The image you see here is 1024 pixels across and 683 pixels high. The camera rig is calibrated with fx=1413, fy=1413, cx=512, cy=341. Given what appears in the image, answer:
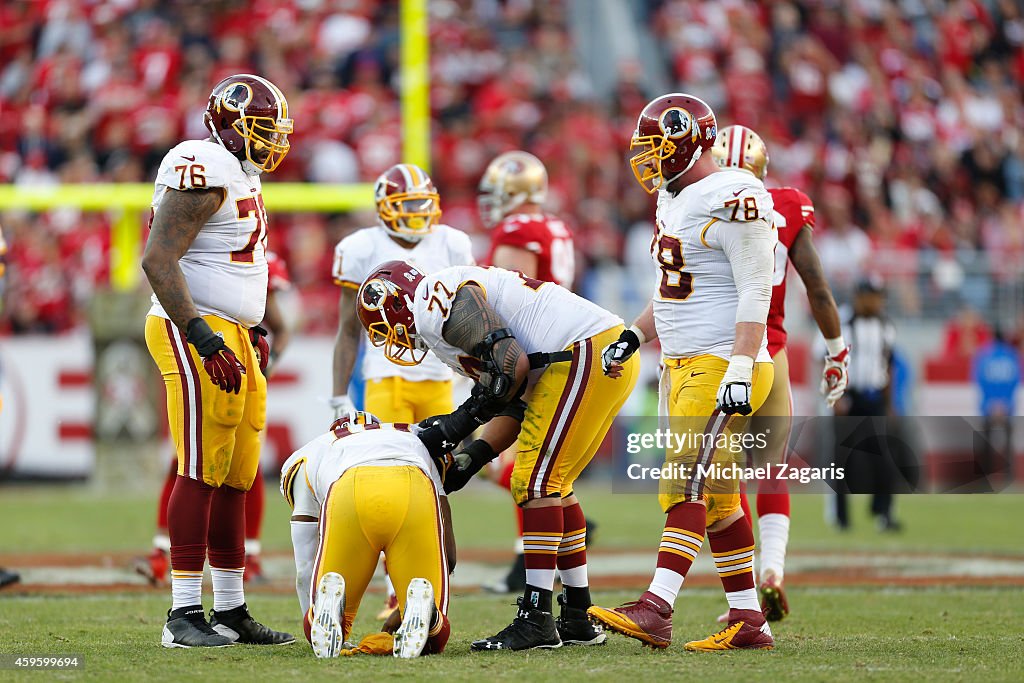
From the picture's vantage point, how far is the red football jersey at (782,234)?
19.2ft

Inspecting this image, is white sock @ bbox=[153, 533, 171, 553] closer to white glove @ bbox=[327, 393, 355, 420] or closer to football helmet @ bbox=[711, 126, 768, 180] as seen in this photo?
white glove @ bbox=[327, 393, 355, 420]

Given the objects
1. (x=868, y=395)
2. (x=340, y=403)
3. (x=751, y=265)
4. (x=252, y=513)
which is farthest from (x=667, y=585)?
(x=868, y=395)

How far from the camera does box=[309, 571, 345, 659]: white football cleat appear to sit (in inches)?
183

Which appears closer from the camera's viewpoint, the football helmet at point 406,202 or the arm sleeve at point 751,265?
the arm sleeve at point 751,265

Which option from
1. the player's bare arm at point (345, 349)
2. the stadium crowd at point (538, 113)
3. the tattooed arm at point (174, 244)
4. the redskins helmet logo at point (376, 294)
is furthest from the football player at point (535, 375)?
the stadium crowd at point (538, 113)

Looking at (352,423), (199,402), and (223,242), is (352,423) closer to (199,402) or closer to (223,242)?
(199,402)

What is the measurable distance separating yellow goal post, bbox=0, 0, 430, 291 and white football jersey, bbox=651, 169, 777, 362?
6.87 meters

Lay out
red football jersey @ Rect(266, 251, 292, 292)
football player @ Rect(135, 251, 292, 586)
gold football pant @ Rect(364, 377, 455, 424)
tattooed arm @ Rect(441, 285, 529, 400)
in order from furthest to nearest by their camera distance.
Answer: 1. football player @ Rect(135, 251, 292, 586)
2. red football jersey @ Rect(266, 251, 292, 292)
3. gold football pant @ Rect(364, 377, 455, 424)
4. tattooed arm @ Rect(441, 285, 529, 400)

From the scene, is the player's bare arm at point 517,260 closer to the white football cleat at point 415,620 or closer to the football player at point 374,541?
the football player at point 374,541

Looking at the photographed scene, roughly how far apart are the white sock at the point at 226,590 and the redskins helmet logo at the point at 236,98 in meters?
1.73

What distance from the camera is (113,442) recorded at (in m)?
12.9

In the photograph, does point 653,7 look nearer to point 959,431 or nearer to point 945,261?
point 945,261

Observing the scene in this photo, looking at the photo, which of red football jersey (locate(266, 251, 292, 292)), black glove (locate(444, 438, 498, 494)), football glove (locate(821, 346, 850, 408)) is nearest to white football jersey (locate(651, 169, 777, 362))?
black glove (locate(444, 438, 498, 494))

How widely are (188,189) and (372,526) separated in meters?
1.39
